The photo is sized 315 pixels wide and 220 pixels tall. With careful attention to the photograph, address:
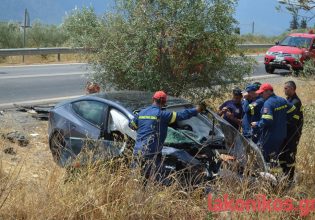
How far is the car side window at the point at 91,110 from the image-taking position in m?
6.44

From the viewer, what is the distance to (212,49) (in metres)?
9.29

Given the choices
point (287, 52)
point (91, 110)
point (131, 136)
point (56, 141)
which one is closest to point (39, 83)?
point (56, 141)

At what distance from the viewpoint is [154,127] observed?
17.5ft

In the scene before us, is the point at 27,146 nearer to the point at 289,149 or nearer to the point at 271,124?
the point at 271,124

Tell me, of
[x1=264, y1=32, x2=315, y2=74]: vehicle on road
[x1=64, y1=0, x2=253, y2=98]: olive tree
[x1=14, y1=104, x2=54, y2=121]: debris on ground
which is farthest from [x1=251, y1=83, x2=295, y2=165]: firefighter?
[x1=264, y1=32, x2=315, y2=74]: vehicle on road

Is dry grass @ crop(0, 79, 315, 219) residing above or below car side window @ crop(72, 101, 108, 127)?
below

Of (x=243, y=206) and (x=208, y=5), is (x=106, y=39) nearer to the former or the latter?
(x=208, y=5)

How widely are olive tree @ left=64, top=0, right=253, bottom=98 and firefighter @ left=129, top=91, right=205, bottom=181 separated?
3.32m

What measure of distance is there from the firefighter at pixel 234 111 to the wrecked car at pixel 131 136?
0.81 metres

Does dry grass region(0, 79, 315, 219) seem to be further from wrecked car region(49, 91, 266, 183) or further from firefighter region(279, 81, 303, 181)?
firefighter region(279, 81, 303, 181)

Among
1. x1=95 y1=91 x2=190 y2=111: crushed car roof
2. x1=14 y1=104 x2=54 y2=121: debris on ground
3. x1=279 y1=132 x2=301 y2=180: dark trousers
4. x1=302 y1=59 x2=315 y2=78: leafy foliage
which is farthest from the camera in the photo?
x1=14 y1=104 x2=54 y2=121: debris on ground

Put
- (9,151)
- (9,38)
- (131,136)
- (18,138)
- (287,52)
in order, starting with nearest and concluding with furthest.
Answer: (131,136) → (9,151) → (18,138) → (287,52) → (9,38)

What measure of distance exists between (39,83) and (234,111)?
29.4ft

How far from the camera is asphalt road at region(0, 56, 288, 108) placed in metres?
12.4
